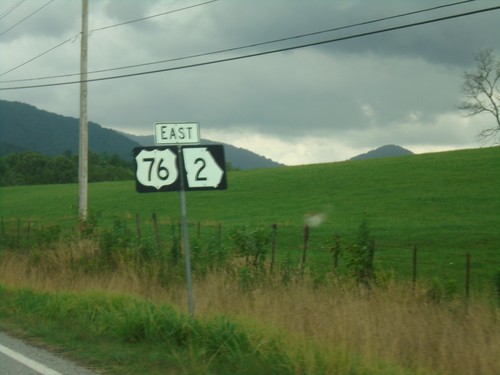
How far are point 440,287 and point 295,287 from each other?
2.72 meters

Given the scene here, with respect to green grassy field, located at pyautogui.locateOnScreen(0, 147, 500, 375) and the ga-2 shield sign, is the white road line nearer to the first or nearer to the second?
green grassy field, located at pyautogui.locateOnScreen(0, 147, 500, 375)

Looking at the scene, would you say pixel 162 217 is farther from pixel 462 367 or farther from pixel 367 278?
pixel 462 367

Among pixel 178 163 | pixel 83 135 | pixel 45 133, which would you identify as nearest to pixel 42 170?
pixel 45 133

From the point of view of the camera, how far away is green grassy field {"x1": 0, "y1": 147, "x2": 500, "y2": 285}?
2842 centimetres

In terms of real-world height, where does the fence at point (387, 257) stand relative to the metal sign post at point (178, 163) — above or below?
below

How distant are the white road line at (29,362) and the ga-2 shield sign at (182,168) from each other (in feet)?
8.65

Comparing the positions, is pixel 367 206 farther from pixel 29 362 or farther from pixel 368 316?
pixel 29 362

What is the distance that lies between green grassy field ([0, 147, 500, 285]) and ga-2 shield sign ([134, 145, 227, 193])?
1234 cm

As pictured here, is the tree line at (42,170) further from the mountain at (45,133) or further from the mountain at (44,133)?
the mountain at (44,133)

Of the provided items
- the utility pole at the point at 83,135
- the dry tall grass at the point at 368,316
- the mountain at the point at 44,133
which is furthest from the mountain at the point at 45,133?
the dry tall grass at the point at 368,316

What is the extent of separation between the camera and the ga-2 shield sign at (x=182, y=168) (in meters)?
10.1

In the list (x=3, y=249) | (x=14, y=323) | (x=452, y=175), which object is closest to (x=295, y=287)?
(x=14, y=323)

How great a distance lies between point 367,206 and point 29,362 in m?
34.1

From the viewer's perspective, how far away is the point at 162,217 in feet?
147
